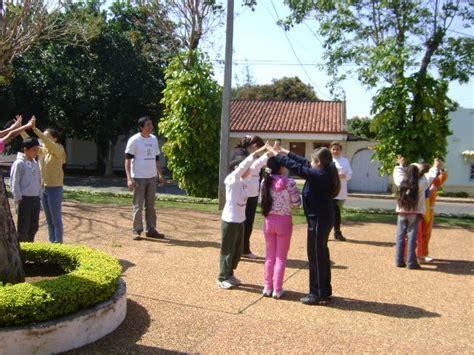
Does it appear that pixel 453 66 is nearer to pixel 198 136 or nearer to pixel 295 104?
pixel 198 136

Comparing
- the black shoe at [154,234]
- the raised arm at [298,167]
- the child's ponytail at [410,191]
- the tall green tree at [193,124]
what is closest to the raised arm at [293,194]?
the raised arm at [298,167]

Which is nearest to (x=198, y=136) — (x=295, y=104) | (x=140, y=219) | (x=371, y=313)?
(x=140, y=219)

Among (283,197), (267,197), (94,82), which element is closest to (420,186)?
(283,197)

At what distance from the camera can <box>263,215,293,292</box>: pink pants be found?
567 centimetres

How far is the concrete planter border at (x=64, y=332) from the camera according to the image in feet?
12.8

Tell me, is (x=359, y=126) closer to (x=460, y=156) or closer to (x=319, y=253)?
(x=460, y=156)

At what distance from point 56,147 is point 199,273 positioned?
254 centimetres

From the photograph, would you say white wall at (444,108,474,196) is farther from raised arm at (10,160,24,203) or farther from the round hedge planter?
the round hedge planter

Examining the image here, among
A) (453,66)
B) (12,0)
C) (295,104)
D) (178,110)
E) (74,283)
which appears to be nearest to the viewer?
(74,283)

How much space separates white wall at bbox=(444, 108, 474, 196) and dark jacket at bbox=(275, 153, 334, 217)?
971 inches

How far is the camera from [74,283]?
445 cm

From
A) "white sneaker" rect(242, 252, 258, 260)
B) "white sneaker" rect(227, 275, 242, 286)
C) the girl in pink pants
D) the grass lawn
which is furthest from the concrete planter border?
the grass lawn

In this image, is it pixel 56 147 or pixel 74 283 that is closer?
pixel 74 283

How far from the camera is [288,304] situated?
18.3 ft
